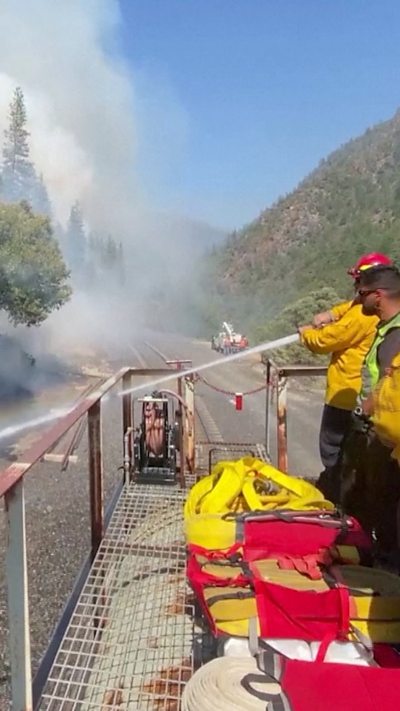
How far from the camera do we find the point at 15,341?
3481 centimetres

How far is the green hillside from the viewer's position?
48.2m

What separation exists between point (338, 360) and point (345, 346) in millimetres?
152

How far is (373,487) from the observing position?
130 inches

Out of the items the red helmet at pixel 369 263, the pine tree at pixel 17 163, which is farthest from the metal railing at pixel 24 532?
the pine tree at pixel 17 163

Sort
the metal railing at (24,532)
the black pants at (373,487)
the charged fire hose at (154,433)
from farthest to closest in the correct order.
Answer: the charged fire hose at (154,433), the black pants at (373,487), the metal railing at (24,532)

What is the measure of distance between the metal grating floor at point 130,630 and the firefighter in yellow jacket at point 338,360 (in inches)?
41.8

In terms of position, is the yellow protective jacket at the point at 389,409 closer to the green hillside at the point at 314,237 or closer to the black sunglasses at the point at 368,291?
the black sunglasses at the point at 368,291

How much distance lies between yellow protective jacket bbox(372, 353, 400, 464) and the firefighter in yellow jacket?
175cm

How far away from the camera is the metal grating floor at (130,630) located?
223 centimetres

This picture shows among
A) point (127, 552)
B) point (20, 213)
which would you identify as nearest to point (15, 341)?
point (20, 213)

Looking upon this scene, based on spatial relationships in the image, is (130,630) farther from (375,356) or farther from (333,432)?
(333,432)

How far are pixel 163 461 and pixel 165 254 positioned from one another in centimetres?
11677

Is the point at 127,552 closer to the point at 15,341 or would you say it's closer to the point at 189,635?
the point at 189,635

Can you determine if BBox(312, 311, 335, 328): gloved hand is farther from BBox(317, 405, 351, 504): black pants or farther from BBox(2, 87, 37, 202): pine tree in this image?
BBox(2, 87, 37, 202): pine tree
